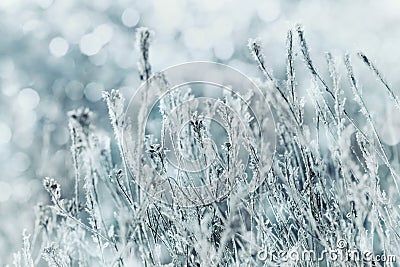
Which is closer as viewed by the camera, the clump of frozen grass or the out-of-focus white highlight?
the clump of frozen grass

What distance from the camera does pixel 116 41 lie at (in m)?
10.2

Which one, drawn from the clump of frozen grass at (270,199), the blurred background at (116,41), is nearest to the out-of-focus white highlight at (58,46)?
the blurred background at (116,41)

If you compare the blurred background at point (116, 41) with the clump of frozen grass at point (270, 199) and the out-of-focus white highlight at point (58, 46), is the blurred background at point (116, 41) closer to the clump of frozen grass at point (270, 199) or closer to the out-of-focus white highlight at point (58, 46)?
the out-of-focus white highlight at point (58, 46)

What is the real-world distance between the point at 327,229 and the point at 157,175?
49 cm

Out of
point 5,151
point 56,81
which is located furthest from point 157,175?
point 56,81

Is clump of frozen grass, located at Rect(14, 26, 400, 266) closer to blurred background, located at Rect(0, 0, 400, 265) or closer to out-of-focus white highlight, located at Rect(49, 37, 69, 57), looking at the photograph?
blurred background, located at Rect(0, 0, 400, 265)

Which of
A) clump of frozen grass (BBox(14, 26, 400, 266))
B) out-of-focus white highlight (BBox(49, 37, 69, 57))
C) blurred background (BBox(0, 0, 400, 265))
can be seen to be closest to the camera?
clump of frozen grass (BBox(14, 26, 400, 266))

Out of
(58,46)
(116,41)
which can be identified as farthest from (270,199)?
(58,46)

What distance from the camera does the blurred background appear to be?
8438 millimetres

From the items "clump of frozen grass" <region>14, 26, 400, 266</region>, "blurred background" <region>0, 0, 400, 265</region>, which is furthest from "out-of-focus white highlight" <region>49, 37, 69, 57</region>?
"clump of frozen grass" <region>14, 26, 400, 266</region>

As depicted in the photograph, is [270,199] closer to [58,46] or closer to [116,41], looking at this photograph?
[116,41]

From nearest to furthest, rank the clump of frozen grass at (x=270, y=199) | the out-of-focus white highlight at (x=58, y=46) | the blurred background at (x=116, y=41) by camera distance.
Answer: the clump of frozen grass at (x=270, y=199), the blurred background at (x=116, y=41), the out-of-focus white highlight at (x=58, y=46)

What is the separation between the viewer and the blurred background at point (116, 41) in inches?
332

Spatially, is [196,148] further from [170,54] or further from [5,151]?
[170,54]
